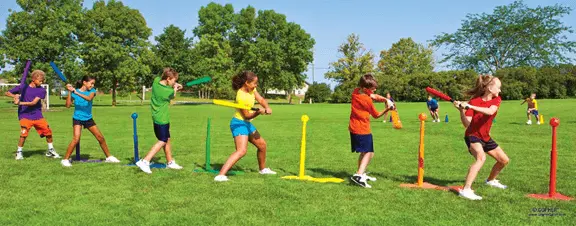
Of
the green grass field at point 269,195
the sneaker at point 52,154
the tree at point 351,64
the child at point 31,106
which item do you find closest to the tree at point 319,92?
the tree at point 351,64

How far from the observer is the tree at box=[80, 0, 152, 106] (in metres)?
55.1

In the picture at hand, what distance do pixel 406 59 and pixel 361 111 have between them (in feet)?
300

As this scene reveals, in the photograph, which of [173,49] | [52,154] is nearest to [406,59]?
[173,49]

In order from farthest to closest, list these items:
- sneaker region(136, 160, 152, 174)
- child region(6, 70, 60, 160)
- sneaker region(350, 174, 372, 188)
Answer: child region(6, 70, 60, 160), sneaker region(136, 160, 152, 174), sneaker region(350, 174, 372, 188)

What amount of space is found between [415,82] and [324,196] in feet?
212

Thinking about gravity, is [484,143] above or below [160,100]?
below

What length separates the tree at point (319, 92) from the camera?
266 ft

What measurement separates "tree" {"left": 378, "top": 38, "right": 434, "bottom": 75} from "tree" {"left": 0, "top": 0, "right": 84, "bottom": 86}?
210 feet

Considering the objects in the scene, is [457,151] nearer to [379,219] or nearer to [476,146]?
[476,146]

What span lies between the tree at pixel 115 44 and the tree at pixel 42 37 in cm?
474

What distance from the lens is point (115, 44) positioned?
56156mm

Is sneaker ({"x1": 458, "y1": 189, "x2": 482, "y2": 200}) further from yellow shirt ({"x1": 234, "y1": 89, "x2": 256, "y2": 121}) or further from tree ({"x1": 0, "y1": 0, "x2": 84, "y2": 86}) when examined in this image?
tree ({"x1": 0, "y1": 0, "x2": 84, "y2": 86})

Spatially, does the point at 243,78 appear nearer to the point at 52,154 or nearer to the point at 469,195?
the point at 469,195

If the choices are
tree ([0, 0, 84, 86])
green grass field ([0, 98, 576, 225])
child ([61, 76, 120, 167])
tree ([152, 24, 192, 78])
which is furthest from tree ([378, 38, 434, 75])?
child ([61, 76, 120, 167])
